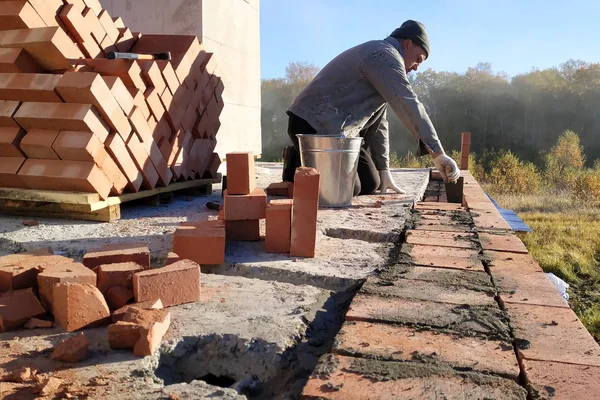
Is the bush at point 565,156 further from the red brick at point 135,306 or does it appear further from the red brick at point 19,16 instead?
the red brick at point 135,306

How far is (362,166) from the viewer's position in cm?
409

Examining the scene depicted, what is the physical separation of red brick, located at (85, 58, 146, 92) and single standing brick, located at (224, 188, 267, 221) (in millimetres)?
1097

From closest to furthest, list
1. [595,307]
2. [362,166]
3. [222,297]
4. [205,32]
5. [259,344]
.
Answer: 1. [259,344]
2. [222,297]
3. [362,166]
4. [205,32]
5. [595,307]

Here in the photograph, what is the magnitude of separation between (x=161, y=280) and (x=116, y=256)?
326mm

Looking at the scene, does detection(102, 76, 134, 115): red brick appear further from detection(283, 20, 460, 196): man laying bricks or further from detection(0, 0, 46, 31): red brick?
detection(283, 20, 460, 196): man laying bricks

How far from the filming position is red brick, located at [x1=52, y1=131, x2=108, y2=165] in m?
2.61

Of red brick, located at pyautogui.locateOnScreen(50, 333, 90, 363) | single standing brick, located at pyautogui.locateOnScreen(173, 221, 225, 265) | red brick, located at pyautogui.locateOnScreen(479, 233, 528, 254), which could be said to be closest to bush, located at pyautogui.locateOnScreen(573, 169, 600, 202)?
red brick, located at pyautogui.locateOnScreen(479, 233, 528, 254)

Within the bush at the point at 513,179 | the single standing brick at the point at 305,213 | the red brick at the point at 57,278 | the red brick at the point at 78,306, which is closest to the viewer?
the red brick at the point at 78,306

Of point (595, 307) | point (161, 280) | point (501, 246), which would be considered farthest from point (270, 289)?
point (595, 307)

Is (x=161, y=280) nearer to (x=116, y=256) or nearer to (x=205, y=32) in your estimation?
(x=116, y=256)

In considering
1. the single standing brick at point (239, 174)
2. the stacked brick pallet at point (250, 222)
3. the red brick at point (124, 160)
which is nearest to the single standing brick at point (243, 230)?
the stacked brick pallet at point (250, 222)

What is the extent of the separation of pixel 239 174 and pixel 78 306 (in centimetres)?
111

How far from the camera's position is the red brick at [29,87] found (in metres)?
2.66

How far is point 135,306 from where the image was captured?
1486mm
